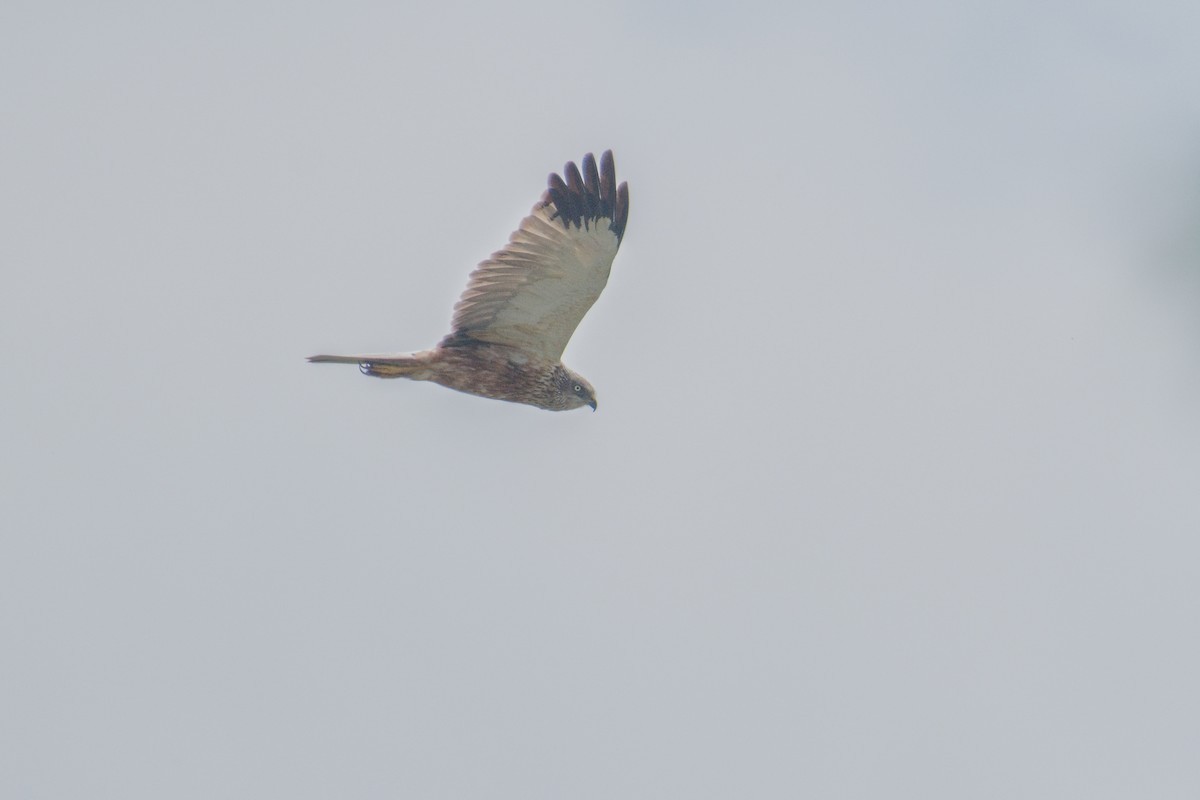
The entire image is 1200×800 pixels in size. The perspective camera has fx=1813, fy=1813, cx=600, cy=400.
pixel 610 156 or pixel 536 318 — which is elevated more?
pixel 610 156

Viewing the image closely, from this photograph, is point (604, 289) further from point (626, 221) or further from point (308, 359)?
point (308, 359)

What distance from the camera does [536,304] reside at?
46.6ft

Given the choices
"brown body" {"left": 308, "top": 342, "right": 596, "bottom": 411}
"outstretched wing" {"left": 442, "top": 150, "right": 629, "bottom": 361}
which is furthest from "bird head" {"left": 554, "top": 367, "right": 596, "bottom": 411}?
"outstretched wing" {"left": 442, "top": 150, "right": 629, "bottom": 361}

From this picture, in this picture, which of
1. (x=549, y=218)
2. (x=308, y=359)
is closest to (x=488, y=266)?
(x=549, y=218)

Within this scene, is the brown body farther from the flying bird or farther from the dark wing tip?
the dark wing tip

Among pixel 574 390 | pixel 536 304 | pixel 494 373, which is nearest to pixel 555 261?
pixel 536 304

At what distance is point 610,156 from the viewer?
1409cm

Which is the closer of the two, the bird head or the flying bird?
the flying bird

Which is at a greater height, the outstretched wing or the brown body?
the outstretched wing

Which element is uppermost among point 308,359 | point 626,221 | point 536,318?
point 626,221

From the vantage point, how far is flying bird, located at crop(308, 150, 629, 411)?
1375 centimetres

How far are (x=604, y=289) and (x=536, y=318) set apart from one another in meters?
0.60

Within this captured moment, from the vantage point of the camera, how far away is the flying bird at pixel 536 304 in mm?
13750

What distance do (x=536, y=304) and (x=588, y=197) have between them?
99cm
